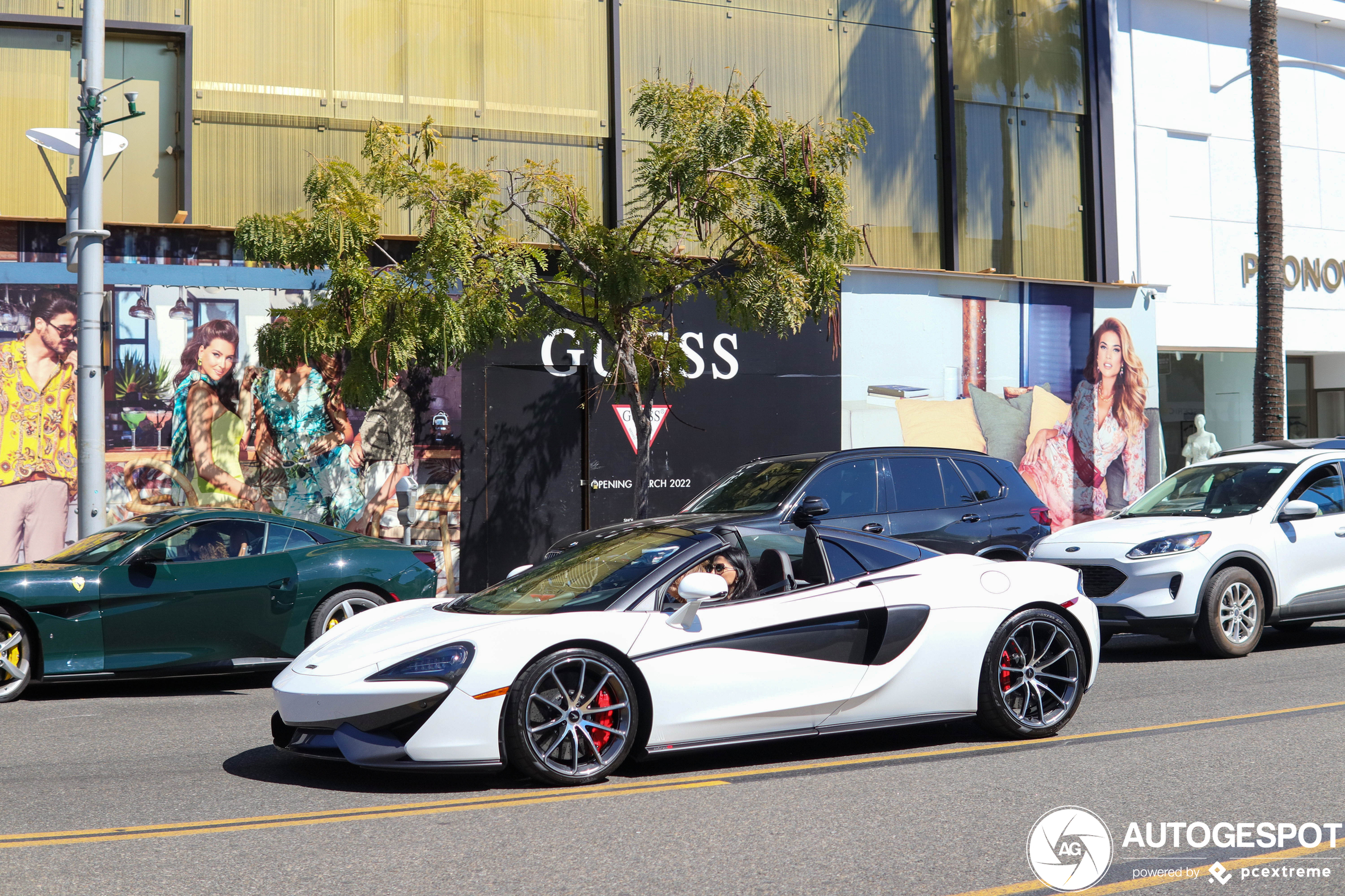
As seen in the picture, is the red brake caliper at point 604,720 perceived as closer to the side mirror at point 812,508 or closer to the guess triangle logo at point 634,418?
the side mirror at point 812,508

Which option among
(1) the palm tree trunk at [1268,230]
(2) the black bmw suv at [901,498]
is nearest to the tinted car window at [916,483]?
(2) the black bmw suv at [901,498]

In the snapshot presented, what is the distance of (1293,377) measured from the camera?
23.3m

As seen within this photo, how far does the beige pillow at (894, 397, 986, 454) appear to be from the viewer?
18.2 m

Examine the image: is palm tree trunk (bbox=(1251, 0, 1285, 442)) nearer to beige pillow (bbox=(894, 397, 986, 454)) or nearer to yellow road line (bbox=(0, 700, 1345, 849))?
beige pillow (bbox=(894, 397, 986, 454))

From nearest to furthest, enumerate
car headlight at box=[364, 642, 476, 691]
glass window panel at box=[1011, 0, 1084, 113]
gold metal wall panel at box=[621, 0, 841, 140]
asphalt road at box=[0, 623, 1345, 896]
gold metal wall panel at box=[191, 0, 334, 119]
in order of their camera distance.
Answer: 1. asphalt road at box=[0, 623, 1345, 896]
2. car headlight at box=[364, 642, 476, 691]
3. gold metal wall panel at box=[191, 0, 334, 119]
4. gold metal wall panel at box=[621, 0, 841, 140]
5. glass window panel at box=[1011, 0, 1084, 113]

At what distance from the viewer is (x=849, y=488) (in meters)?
10.5

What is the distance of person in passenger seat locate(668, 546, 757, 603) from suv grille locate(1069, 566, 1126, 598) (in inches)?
185

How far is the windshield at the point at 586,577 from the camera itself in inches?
245

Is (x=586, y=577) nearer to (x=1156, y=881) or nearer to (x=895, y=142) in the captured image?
(x=1156, y=881)

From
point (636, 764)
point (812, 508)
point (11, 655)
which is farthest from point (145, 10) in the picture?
point (636, 764)

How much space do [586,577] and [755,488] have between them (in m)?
4.41

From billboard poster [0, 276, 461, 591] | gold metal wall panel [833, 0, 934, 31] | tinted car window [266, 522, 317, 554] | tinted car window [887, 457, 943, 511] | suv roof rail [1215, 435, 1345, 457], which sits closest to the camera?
tinted car window [266, 522, 317, 554]

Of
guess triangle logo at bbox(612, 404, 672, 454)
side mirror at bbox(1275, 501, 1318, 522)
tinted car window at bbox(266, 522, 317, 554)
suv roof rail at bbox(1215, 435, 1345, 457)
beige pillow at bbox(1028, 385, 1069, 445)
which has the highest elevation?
beige pillow at bbox(1028, 385, 1069, 445)

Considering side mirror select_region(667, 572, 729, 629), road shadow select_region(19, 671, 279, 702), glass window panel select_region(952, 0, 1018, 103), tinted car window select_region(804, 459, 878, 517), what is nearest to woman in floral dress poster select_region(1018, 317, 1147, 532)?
glass window panel select_region(952, 0, 1018, 103)
